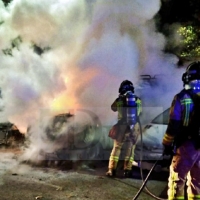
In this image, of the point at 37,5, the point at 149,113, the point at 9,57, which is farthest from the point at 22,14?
the point at 149,113

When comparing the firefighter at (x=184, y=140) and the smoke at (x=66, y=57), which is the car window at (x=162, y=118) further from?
the firefighter at (x=184, y=140)

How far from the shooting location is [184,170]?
14.3 feet

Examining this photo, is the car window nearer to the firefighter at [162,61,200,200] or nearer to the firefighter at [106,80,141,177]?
the firefighter at [106,80,141,177]

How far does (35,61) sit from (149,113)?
3.03 metres

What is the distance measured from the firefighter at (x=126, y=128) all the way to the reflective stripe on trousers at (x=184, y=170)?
221cm

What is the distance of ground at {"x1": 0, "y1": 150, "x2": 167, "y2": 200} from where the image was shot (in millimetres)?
5430

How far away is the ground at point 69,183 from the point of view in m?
5.43

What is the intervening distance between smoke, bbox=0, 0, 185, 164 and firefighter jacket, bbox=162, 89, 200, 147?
3.41 meters

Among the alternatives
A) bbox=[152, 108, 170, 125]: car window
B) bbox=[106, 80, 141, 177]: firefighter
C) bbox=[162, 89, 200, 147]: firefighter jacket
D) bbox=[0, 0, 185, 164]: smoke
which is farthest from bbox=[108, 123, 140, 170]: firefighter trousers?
bbox=[162, 89, 200, 147]: firefighter jacket

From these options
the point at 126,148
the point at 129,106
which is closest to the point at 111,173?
the point at 126,148

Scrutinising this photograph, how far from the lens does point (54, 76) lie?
26.3 feet

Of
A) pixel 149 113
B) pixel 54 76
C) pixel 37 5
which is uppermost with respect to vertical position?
pixel 37 5

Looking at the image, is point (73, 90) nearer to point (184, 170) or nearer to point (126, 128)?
point (126, 128)

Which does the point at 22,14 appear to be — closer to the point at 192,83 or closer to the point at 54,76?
the point at 54,76
